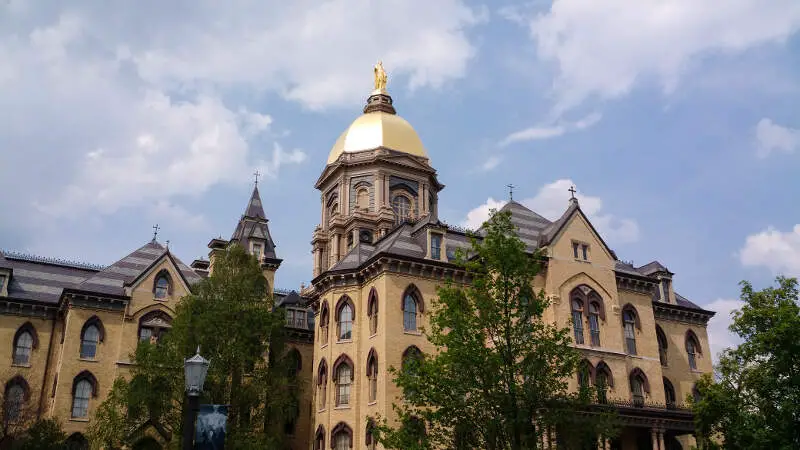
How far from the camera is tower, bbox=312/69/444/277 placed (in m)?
57.5

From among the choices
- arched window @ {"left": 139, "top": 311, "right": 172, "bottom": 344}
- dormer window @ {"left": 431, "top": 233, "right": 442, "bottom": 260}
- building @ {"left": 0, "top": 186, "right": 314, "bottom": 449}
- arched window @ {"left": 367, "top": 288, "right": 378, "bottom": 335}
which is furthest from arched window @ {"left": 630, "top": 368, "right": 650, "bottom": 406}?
arched window @ {"left": 139, "top": 311, "right": 172, "bottom": 344}

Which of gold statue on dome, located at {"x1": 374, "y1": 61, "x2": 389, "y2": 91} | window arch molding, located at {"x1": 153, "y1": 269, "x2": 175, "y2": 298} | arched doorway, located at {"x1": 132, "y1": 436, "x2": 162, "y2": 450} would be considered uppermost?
gold statue on dome, located at {"x1": 374, "y1": 61, "x2": 389, "y2": 91}

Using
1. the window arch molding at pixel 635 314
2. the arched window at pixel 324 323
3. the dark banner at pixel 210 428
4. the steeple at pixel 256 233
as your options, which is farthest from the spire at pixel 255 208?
the dark banner at pixel 210 428

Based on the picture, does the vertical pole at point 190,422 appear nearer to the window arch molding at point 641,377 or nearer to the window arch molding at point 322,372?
the window arch molding at point 322,372

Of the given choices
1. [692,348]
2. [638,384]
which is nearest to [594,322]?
[638,384]

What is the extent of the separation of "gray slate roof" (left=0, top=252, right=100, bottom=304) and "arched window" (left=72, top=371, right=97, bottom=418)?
5054mm

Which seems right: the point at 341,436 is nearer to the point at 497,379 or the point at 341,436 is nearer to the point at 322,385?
the point at 322,385

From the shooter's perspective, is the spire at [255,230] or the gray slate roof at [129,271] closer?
the gray slate roof at [129,271]

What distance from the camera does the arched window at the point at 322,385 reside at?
40094mm

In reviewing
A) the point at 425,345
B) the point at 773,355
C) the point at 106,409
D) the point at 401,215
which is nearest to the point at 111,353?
the point at 106,409

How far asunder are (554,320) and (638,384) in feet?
22.4

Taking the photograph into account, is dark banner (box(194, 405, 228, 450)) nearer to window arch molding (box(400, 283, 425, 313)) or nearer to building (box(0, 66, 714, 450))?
building (box(0, 66, 714, 450))

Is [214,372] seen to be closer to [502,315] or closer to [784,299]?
[502,315]

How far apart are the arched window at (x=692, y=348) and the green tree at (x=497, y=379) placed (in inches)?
1040
